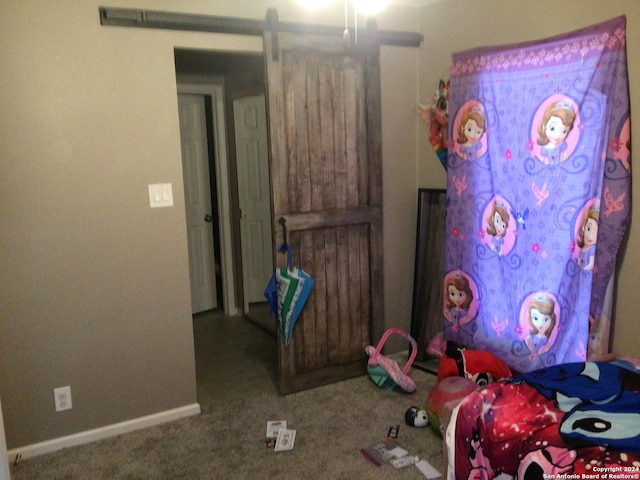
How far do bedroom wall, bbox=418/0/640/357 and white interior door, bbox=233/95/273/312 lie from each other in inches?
62.8

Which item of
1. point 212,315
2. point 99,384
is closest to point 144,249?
point 99,384

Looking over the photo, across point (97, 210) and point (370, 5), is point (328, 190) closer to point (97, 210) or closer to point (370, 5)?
point (370, 5)

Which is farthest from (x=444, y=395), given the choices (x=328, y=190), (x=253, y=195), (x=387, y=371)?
(x=253, y=195)

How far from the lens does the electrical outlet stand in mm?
2879

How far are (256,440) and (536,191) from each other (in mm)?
1946

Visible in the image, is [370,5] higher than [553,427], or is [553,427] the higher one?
[370,5]

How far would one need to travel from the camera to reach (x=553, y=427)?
6.70 ft

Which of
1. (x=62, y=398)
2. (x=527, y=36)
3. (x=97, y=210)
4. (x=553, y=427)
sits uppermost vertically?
(x=527, y=36)

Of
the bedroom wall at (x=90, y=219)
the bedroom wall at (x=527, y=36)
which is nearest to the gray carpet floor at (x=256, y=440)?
the bedroom wall at (x=90, y=219)

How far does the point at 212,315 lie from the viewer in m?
5.20

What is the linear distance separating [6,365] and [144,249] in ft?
2.83

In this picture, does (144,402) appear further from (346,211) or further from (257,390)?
(346,211)

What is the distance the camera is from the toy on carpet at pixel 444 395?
2.85m

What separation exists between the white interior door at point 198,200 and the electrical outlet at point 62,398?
2055 millimetres
